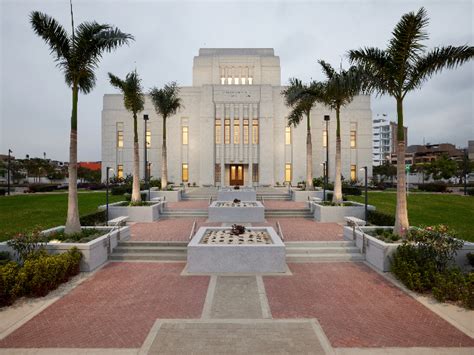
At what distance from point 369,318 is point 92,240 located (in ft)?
31.2

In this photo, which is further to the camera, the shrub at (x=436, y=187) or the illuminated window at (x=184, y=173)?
the illuminated window at (x=184, y=173)

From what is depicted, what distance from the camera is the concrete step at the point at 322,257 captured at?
11242mm

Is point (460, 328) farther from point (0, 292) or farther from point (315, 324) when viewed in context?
point (0, 292)

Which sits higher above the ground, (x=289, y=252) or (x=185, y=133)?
(x=185, y=133)

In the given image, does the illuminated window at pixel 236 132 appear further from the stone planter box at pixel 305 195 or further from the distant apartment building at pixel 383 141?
the distant apartment building at pixel 383 141

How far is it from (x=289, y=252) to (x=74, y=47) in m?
12.0

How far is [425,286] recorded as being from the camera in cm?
819

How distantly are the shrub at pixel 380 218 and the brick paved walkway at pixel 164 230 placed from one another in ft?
29.4

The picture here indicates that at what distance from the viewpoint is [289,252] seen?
11.7 m

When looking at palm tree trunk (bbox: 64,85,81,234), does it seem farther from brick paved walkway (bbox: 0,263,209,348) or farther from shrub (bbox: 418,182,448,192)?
shrub (bbox: 418,182,448,192)

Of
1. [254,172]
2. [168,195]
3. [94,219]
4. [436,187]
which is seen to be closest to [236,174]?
[254,172]

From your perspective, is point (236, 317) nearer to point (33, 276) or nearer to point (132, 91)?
point (33, 276)

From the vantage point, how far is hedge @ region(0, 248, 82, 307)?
293 inches

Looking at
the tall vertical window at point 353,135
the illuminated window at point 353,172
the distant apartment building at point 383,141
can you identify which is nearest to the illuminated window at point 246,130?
the tall vertical window at point 353,135
